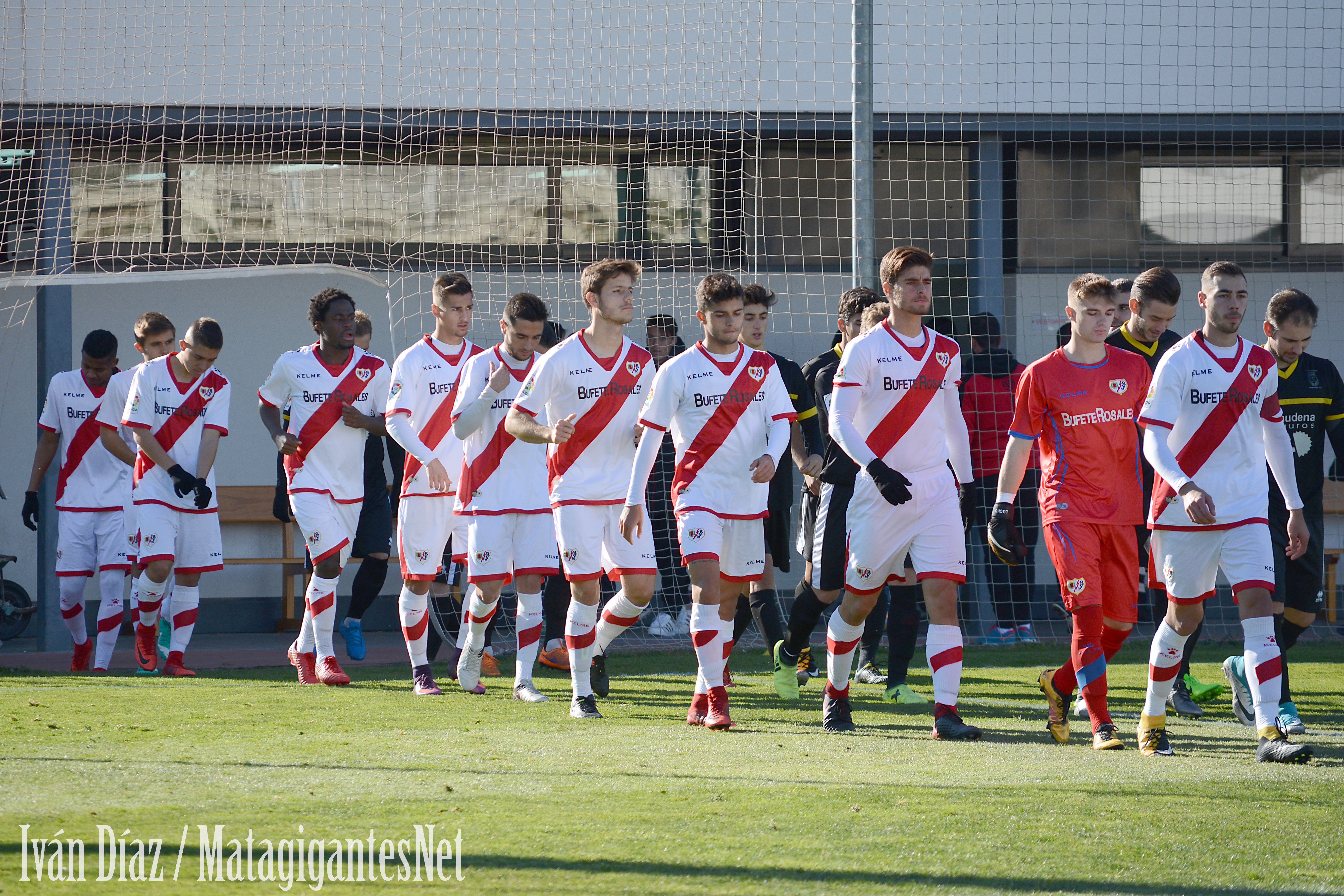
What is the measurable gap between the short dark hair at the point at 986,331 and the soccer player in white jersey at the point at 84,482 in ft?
19.6

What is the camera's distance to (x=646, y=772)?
16.0 ft

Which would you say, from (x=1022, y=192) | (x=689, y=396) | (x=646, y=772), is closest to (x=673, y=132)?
(x=1022, y=192)

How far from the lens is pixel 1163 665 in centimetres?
575

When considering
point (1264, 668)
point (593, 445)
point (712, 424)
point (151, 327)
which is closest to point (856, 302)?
point (712, 424)

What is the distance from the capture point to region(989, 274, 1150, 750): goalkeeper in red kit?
18.6ft

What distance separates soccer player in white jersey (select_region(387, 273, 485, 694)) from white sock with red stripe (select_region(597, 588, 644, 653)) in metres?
0.89

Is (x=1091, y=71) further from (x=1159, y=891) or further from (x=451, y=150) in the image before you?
(x=1159, y=891)

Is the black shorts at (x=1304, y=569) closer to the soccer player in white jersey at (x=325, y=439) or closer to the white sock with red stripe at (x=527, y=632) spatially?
the white sock with red stripe at (x=527, y=632)

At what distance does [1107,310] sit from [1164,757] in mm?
1778

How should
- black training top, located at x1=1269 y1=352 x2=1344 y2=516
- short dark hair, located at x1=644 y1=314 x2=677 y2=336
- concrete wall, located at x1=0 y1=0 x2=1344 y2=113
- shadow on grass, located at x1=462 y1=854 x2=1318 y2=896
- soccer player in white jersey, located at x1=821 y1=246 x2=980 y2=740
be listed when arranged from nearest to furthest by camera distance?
shadow on grass, located at x1=462 y1=854 x2=1318 y2=896 → soccer player in white jersey, located at x1=821 y1=246 x2=980 y2=740 → black training top, located at x1=1269 y1=352 x2=1344 y2=516 → short dark hair, located at x1=644 y1=314 x2=677 y2=336 → concrete wall, located at x1=0 y1=0 x2=1344 y2=113

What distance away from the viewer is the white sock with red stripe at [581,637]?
6613 millimetres

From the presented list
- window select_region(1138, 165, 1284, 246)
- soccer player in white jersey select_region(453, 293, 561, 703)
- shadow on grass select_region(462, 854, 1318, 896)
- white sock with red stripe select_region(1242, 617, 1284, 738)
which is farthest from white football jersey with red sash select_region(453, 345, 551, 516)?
window select_region(1138, 165, 1284, 246)

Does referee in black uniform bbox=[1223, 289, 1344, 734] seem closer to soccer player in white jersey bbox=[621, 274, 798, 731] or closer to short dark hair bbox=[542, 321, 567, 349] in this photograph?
soccer player in white jersey bbox=[621, 274, 798, 731]

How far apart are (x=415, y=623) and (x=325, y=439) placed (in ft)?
3.98
